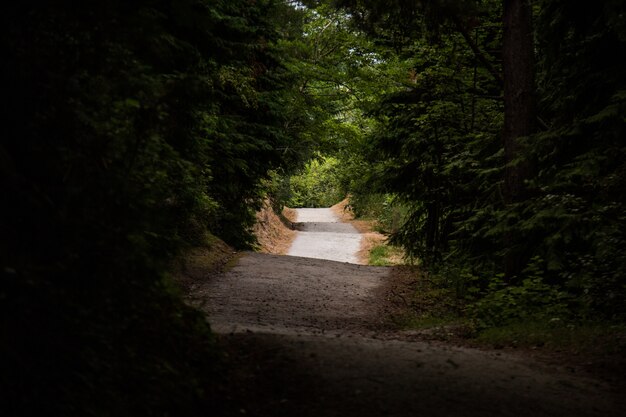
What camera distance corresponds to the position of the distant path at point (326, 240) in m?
24.1

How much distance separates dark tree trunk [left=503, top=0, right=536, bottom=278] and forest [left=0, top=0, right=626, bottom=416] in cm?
3

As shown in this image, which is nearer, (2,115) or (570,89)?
(2,115)

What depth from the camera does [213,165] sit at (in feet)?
52.4

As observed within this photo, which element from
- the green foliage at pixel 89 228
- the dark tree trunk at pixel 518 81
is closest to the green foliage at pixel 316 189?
the dark tree trunk at pixel 518 81

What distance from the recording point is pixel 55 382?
2984 mm

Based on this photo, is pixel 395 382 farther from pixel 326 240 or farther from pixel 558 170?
pixel 326 240

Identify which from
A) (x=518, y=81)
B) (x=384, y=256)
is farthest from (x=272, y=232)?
(x=518, y=81)

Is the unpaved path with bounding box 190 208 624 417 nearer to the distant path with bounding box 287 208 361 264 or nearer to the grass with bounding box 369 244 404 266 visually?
the grass with bounding box 369 244 404 266

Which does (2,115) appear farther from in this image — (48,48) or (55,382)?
(55,382)

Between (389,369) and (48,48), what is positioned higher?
(48,48)

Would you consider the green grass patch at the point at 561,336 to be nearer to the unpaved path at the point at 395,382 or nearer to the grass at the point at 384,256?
the unpaved path at the point at 395,382

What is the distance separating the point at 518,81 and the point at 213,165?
920 centimetres

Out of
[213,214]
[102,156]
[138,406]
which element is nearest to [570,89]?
[102,156]

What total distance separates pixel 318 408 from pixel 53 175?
2625 millimetres
